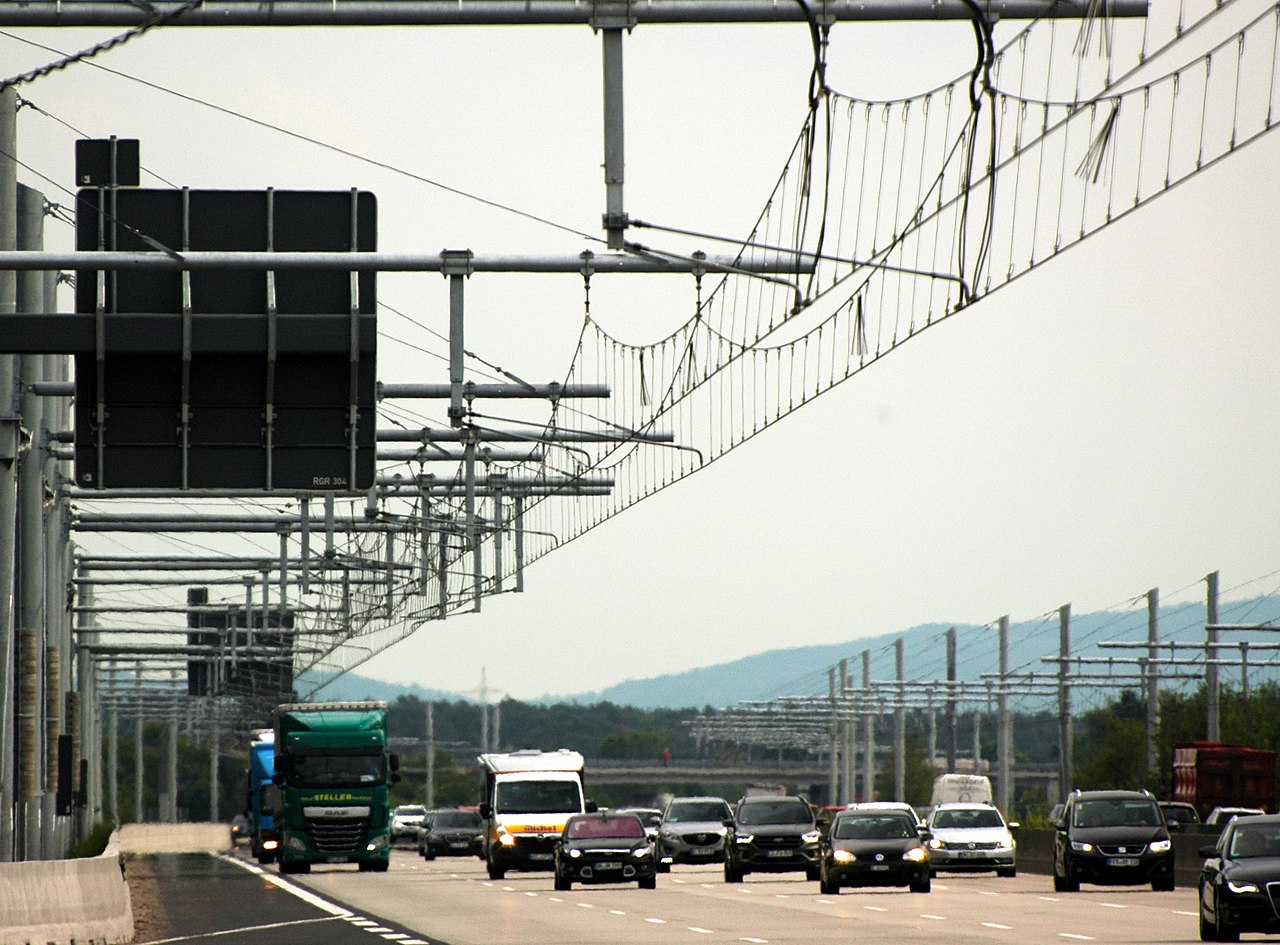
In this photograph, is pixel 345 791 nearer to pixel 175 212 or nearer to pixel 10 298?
pixel 10 298

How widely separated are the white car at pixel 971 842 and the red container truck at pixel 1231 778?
2319 centimetres

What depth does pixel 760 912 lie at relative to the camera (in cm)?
3083

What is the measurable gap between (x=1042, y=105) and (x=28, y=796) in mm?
22899

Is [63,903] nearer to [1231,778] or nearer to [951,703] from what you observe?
[1231,778]

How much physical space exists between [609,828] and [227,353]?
19.3 metres

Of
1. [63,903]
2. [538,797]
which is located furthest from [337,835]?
[63,903]

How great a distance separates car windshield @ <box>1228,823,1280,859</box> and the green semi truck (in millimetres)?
29528

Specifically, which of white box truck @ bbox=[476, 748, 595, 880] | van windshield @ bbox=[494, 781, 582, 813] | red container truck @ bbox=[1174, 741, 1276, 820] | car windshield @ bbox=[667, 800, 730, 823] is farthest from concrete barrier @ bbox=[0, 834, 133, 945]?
red container truck @ bbox=[1174, 741, 1276, 820]

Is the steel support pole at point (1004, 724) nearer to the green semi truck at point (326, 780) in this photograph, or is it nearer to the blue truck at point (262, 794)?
the blue truck at point (262, 794)

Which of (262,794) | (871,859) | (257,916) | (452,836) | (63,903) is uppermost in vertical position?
(63,903)

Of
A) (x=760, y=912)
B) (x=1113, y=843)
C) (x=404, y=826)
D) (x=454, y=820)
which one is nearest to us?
(x=760, y=912)

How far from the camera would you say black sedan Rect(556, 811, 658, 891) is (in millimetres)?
41312

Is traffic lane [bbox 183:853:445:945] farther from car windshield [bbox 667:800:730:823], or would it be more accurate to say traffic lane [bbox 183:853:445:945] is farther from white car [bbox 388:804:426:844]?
white car [bbox 388:804:426:844]

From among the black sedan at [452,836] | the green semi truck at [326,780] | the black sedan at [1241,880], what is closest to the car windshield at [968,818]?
the green semi truck at [326,780]
